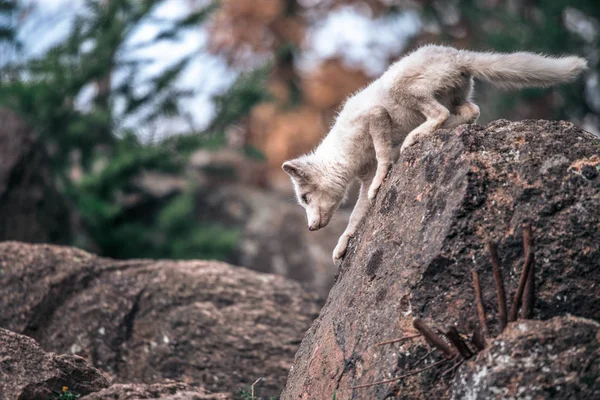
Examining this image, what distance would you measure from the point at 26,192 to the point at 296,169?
6037mm

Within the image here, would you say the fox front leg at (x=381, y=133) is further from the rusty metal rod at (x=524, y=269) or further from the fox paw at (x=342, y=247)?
the rusty metal rod at (x=524, y=269)

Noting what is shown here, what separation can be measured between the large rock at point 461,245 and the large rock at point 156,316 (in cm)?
218

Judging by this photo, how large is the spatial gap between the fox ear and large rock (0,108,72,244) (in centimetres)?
558

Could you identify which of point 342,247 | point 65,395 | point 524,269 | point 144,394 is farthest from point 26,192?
point 524,269

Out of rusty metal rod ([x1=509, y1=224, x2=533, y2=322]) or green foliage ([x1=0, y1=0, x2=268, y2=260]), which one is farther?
green foliage ([x1=0, y1=0, x2=268, y2=260])

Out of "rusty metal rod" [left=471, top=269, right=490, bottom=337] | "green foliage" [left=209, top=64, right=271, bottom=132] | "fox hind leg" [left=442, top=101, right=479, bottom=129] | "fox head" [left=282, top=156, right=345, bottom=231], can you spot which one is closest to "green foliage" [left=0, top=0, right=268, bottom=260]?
"green foliage" [left=209, top=64, right=271, bottom=132]

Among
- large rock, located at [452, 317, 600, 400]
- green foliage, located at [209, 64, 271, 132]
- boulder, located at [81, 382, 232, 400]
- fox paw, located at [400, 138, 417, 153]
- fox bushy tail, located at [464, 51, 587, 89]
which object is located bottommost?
boulder, located at [81, 382, 232, 400]

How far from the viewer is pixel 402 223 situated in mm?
5281

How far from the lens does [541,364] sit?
4.00 meters

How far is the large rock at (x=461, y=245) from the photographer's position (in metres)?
4.68

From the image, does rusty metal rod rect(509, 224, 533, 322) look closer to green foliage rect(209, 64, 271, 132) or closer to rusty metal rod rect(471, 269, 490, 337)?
rusty metal rod rect(471, 269, 490, 337)

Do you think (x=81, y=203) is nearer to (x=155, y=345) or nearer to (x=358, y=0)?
(x=155, y=345)

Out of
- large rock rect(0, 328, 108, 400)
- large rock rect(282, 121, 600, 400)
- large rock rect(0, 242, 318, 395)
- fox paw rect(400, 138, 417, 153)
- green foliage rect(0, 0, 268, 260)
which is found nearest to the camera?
large rock rect(282, 121, 600, 400)

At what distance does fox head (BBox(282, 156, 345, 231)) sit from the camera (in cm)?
689
